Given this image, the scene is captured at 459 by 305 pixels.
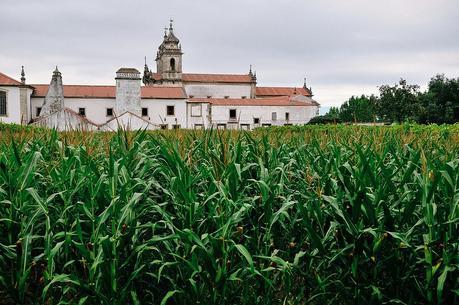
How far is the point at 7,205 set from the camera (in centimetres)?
325

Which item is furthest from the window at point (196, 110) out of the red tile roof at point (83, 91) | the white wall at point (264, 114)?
the red tile roof at point (83, 91)

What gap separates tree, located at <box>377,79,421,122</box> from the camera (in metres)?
50.1

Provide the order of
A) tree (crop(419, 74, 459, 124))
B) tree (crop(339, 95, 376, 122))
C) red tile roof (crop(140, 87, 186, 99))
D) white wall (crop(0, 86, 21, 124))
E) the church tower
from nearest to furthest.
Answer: white wall (crop(0, 86, 21, 124)) → tree (crop(419, 74, 459, 124)) → red tile roof (crop(140, 87, 186, 99)) → the church tower → tree (crop(339, 95, 376, 122))

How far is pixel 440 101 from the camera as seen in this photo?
Result: 53.6m

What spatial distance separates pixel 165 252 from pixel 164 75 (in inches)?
2792

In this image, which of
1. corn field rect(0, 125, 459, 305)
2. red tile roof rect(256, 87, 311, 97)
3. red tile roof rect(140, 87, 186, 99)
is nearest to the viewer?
corn field rect(0, 125, 459, 305)

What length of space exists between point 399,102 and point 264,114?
16.3 metres

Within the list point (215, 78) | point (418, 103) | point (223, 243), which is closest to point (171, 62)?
point (215, 78)

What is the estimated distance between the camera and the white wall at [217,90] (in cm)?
7144

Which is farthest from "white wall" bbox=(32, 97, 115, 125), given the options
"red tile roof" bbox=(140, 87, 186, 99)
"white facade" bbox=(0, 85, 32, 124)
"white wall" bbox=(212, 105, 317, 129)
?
"white wall" bbox=(212, 105, 317, 129)

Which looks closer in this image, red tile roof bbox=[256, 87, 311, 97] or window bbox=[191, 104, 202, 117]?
window bbox=[191, 104, 202, 117]

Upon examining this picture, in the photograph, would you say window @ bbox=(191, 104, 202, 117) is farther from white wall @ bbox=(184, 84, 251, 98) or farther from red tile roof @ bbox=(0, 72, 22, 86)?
red tile roof @ bbox=(0, 72, 22, 86)

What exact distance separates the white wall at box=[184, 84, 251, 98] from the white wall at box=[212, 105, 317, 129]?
556 inches

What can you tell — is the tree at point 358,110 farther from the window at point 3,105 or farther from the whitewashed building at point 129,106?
the window at point 3,105
